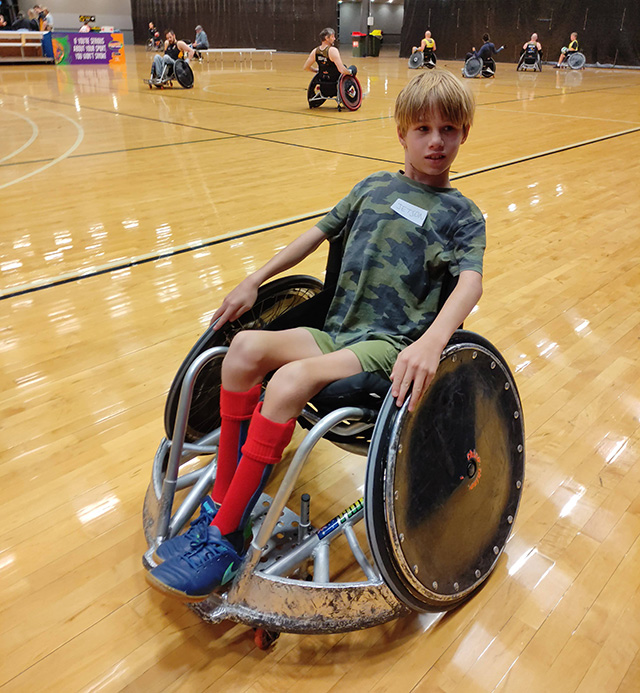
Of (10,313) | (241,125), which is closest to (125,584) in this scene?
(10,313)

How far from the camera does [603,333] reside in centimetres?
248

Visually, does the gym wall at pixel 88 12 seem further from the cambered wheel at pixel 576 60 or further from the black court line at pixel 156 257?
the black court line at pixel 156 257

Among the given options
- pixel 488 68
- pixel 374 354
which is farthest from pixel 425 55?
pixel 374 354

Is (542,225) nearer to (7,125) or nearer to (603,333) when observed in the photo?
(603,333)

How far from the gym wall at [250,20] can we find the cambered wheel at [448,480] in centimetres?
2164


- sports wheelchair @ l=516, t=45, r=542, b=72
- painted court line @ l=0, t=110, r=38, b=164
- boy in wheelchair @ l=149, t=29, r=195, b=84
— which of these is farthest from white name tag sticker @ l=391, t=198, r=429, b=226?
sports wheelchair @ l=516, t=45, r=542, b=72

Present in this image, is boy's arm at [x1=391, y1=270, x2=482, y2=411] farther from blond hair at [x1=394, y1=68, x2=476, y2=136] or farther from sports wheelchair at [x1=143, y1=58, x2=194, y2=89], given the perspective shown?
sports wheelchair at [x1=143, y1=58, x2=194, y2=89]

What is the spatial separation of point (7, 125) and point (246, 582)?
7.20 m

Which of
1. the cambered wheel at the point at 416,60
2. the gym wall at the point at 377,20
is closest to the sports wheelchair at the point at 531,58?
the cambered wheel at the point at 416,60

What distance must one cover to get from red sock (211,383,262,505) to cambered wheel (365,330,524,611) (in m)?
0.27

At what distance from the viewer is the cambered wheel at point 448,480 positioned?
105 cm

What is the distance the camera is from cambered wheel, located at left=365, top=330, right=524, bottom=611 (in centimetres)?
105

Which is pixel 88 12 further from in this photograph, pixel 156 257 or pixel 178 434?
pixel 178 434

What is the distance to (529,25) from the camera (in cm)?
1781
